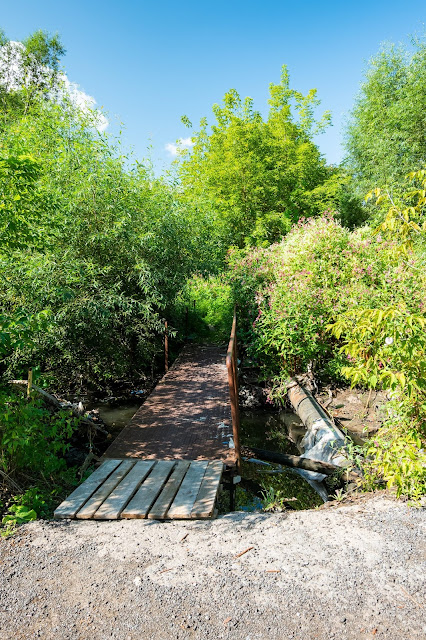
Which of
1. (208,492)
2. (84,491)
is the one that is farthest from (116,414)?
(208,492)

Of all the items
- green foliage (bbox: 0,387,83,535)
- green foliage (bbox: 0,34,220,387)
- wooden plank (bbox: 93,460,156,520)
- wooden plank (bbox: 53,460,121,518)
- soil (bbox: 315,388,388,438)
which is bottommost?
soil (bbox: 315,388,388,438)

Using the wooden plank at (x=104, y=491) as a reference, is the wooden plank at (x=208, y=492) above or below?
below

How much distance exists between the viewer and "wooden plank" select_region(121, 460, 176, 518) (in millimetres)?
3223

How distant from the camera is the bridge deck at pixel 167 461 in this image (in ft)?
10.8

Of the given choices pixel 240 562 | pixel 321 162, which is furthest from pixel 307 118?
pixel 240 562

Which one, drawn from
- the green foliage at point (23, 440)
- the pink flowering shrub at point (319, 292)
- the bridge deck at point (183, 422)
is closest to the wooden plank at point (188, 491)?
the bridge deck at point (183, 422)

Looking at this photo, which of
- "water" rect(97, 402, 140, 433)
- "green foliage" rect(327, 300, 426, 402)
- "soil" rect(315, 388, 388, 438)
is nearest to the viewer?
"green foliage" rect(327, 300, 426, 402)

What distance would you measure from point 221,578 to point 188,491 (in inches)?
43.0

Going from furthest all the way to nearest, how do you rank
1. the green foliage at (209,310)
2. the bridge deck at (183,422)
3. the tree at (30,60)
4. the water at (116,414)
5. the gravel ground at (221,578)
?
the tree at (30,60) → the green foliage at (209,310) → the water at (116,414) → the bridge deck at (183,422) → the gravel ground at (221,578)

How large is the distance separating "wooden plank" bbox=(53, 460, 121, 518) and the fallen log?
1864mm

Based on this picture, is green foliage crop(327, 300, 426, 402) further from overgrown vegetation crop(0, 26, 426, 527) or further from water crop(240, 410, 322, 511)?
water crop(240, 410, 322, 511)

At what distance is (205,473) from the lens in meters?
3.86

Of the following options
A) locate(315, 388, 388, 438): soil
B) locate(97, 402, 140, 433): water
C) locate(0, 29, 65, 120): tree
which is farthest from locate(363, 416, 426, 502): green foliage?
locate(0, 29, 65, 120): tree

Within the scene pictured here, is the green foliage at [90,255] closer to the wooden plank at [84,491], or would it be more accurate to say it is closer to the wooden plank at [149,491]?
the wooden plank at [84,491]
